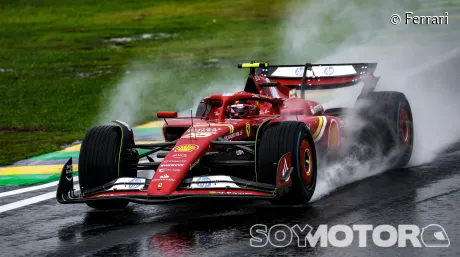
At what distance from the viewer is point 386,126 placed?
40.9 ft

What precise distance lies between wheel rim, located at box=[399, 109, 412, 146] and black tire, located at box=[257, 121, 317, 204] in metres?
2.90

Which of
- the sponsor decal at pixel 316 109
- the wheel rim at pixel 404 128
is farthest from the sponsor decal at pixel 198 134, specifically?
the wheel rim at pixel 404 128

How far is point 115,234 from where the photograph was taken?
9.09 metres

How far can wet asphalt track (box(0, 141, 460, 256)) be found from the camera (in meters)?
8.27

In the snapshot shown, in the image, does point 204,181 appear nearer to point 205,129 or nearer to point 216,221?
point 216,221

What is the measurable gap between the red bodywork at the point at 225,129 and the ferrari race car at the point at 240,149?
0.01 meters

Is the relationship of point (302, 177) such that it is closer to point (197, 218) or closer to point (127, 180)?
point (197, 218)

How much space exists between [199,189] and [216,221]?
361 mm

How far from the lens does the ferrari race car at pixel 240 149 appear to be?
31.4 ft

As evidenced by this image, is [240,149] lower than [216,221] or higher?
higher

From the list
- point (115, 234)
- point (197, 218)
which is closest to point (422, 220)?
point (197, 218)

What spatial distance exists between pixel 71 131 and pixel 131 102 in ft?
12.9

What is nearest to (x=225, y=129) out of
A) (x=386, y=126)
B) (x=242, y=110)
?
(x=242, y=110)

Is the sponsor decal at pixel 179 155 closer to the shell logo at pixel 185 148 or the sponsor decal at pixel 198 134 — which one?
the shell logo at pixel 185 148
